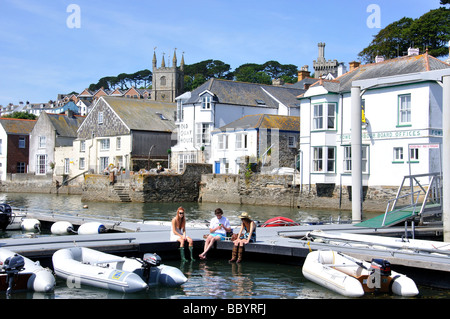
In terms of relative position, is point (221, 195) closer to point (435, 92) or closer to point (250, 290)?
point (435, 92)

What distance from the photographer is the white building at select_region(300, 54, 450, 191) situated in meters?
33.0

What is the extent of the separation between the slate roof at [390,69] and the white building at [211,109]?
17.1 meters

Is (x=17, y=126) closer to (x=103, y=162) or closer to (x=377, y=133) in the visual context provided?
(x=103, y=162)

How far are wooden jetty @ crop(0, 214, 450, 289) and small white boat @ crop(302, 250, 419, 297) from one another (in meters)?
1.10

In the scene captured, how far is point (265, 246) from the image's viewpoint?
53.6 ft

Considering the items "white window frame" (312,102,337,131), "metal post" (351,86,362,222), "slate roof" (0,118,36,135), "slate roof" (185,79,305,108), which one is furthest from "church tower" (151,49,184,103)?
"metal post" (351,86,362,222)

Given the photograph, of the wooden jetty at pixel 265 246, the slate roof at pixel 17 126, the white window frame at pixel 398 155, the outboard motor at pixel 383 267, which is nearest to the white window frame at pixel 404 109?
the white window frame at pixel 398 155

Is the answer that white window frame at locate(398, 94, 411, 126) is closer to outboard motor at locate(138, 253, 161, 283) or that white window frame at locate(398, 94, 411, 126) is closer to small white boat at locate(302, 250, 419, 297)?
small white boat at locate(302, 250, 419, 297)

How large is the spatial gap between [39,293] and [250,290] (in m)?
4.86

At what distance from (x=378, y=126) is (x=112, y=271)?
1035 inches

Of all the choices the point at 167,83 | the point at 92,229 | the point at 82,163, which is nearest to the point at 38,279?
the point at 92,229

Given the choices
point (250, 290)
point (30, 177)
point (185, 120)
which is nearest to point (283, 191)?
point (185, 120)

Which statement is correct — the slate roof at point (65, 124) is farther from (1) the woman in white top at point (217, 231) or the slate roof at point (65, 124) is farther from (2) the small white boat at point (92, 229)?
(1) the woman in white top at point (217, 231)

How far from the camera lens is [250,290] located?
1324cm
